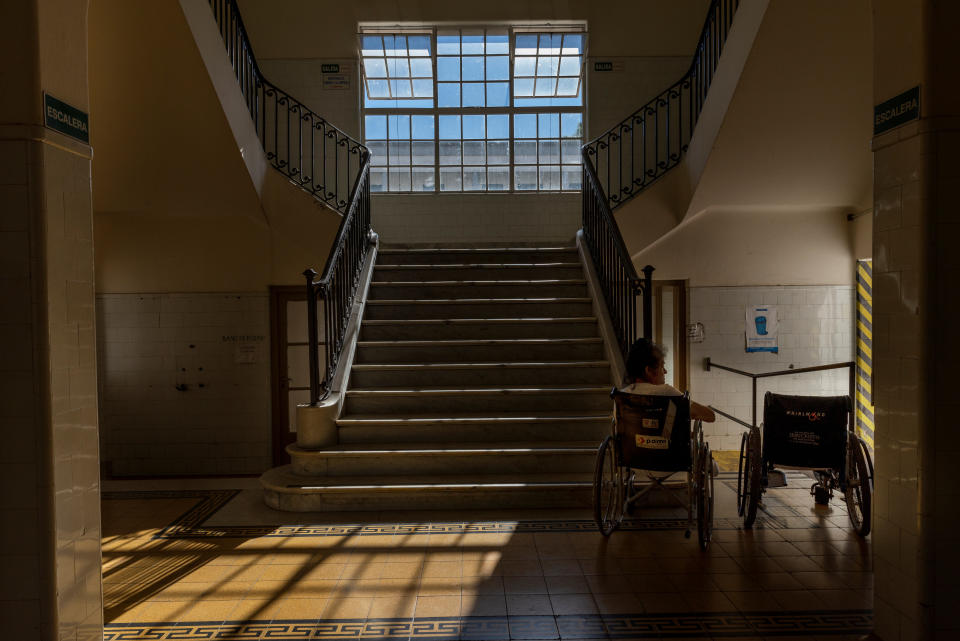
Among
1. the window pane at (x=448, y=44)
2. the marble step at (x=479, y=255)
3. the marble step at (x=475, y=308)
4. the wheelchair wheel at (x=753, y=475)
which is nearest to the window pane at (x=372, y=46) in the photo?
the window pane at (x=448, y=44)

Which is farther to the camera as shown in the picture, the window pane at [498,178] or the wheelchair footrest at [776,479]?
the window pane at [498,178]

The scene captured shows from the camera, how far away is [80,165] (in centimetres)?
249

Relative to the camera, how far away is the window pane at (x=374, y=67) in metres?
8.11

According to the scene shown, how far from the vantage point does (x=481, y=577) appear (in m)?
3.31

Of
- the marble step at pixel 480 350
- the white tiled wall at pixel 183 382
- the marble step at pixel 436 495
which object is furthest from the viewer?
the white tiled wall at pixel 183 382

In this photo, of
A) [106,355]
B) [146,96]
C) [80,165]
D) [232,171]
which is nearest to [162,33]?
[146,96]

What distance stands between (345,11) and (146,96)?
11.7 ft

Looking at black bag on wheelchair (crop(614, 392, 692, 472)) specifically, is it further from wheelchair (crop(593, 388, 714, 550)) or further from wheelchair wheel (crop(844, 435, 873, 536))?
wheelchair wheel (crop(844, 435, 873, 536))

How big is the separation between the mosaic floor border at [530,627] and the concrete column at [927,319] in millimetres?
404

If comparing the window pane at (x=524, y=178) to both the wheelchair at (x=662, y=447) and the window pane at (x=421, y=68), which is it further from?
the wheelchair at (x=662, y=447)

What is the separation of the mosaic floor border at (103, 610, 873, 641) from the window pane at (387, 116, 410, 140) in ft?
20.8

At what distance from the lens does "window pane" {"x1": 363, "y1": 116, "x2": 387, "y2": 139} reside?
26.9ft

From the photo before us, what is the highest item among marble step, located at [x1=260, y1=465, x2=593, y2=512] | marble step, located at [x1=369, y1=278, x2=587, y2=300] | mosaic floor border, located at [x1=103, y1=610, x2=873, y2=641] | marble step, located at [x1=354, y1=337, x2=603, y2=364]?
marble step, located at [x1=369, y1=278, x2=587, y2=300]

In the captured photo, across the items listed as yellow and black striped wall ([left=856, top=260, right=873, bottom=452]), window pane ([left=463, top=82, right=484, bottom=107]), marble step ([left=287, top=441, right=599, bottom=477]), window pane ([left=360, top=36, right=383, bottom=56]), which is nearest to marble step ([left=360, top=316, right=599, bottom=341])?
marble step ([left=287, top=441, right=599, bottom=477])
